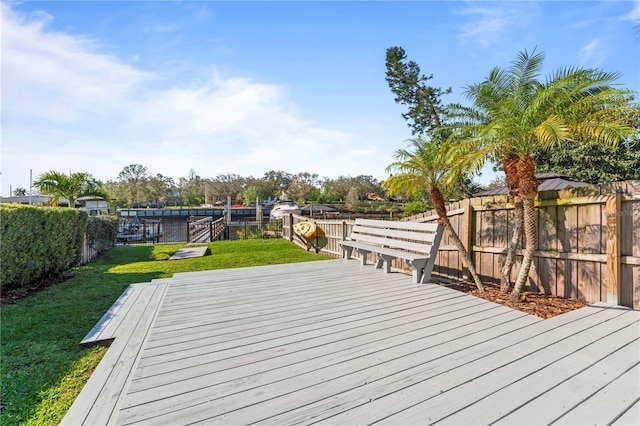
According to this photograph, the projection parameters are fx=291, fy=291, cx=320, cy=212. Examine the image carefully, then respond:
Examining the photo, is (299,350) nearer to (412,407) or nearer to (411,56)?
(412,407)

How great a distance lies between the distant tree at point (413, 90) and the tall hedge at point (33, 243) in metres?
15.2

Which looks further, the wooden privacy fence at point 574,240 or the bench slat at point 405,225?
the bench slat at point 405,225

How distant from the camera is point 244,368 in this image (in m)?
1.96

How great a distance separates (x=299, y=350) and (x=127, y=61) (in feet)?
26.0

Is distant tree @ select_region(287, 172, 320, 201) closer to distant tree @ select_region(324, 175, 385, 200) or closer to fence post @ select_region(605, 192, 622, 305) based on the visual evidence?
distant tree @ select_region(324, 175, 385, 200)

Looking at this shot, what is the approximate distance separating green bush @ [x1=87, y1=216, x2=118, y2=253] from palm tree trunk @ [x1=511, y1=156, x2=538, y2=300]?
10563mm

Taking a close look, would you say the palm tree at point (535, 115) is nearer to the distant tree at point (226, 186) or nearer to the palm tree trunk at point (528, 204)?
the palm tree trunk at point (528, 204)

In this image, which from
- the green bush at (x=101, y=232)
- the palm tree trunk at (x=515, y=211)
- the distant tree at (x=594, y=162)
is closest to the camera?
the palm tree trunk at (x=515, y=211)

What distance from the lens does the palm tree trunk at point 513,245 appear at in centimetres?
379

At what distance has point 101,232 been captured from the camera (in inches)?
392

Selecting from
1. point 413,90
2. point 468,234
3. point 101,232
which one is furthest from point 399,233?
point 413,90

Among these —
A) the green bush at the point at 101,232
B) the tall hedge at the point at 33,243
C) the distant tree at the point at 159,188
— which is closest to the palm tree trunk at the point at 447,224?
the tall hedge at the point at 33,243

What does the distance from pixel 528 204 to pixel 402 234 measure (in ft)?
6.22

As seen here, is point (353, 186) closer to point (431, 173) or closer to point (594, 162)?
point (594, 162)
